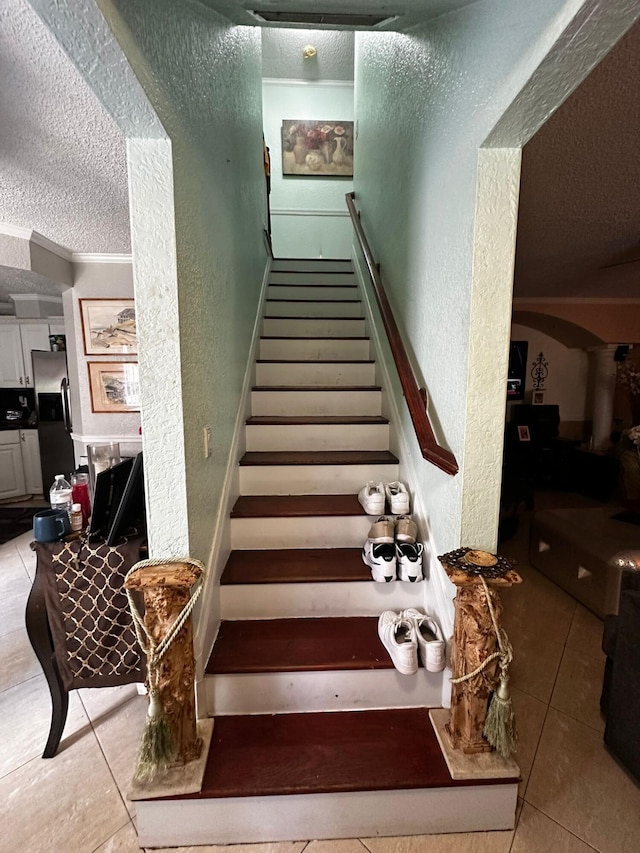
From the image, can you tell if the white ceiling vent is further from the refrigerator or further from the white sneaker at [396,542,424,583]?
the refrigerator

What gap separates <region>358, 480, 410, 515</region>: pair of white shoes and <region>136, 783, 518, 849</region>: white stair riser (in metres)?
0.94

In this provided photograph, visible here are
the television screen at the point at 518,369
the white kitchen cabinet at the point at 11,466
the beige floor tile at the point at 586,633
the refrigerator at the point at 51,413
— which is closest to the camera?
the beige floor tile at the point at 586,633

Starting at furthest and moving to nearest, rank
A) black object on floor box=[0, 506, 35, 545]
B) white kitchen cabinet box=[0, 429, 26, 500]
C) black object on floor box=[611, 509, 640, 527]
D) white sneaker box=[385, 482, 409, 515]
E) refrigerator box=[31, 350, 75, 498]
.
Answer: white kitchen cabinet box=[0, 429, 26, 500] < refrigerator box=[31, 350, 75, 498] < black object on floor box=[0, 506, 35, 545] < black object on floor box=[611, 509, 640, 527] < white sneaker box=[385, 482, 409, 515]

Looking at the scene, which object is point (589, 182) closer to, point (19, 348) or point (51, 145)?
point (51, 145)

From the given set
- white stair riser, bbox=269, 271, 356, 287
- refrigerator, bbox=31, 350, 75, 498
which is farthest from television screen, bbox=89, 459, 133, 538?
refrigerator, bbox=31, 350, 75, 498

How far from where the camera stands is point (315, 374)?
2.61 meters

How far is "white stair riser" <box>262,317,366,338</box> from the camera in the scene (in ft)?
9.68

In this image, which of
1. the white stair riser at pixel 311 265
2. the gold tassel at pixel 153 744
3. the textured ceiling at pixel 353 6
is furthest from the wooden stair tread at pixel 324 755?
the white stair riser at pixel 311 265

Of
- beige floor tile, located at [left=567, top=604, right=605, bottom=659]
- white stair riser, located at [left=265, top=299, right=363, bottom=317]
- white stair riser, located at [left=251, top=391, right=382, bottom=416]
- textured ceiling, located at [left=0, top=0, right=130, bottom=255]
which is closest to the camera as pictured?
textured ceiling, located at [left=0, top=0, right=130, bottom=255]

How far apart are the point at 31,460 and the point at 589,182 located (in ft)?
18.0

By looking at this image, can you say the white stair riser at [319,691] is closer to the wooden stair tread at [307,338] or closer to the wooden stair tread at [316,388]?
the wooden stair tread at [316,388]

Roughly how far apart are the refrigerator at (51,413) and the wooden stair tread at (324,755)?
3904 mm

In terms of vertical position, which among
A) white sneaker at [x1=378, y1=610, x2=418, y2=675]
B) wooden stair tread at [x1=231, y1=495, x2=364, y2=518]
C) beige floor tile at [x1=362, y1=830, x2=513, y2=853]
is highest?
wooden stair tread at [x1=231, y1=495, x2=364, y2=518]

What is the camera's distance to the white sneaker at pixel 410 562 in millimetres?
1574
